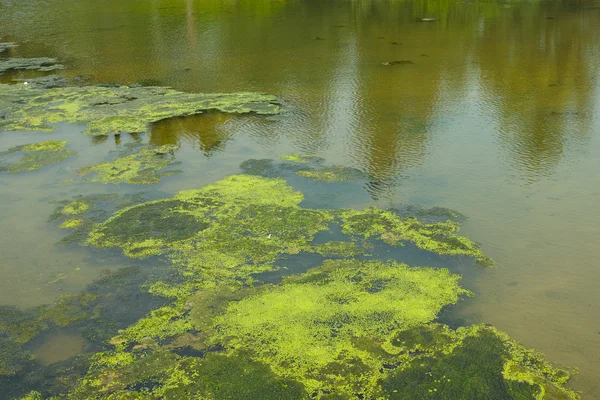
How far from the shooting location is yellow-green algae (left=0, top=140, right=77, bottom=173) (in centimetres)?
669

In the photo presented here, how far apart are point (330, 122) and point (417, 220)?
2.83m

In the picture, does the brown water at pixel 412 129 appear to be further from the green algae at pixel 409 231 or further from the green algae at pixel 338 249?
the green algae at pixel 338 249

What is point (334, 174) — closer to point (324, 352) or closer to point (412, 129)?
point (412, 129)

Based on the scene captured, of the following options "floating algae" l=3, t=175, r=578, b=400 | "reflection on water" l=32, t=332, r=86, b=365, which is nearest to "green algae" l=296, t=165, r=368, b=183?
"floating algae" l=3, t=175, r=578, b=400

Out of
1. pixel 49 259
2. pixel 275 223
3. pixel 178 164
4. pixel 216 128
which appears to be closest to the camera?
pixel 49 259

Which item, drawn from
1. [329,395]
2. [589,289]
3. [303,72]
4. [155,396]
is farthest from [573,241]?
[303,72]

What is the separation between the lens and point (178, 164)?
6.64m

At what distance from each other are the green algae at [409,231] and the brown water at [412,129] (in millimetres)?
159

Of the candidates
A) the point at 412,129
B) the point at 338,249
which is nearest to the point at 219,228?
the point at 338,249

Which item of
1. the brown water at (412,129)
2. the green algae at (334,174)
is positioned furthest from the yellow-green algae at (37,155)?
the green algae at (334,174)

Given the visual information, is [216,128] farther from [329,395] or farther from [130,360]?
[329,395]

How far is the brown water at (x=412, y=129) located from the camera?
15.1 feet

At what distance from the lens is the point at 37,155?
6996 millimetres

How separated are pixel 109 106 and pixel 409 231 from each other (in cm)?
510
